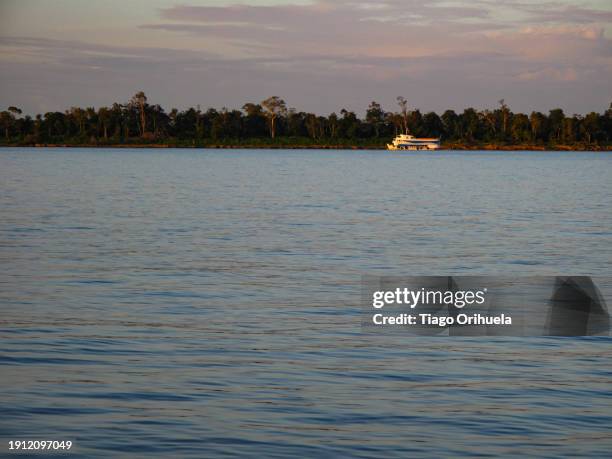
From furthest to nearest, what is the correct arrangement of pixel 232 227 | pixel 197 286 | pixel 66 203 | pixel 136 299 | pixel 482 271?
pixel 66 203
pixel 232 227
pixel 482 271
pixel 197 286
pixel 136 299

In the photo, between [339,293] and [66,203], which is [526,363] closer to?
[339,293]

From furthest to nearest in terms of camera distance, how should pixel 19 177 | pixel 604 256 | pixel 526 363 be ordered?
pixel 19 177 → pixel 604 256 → pixel 526 363

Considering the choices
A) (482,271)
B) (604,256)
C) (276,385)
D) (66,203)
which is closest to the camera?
(276,385)

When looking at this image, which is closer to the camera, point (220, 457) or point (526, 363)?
point (220, 457)

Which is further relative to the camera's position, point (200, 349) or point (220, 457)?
point (200, 349)

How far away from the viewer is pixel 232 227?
130 feet

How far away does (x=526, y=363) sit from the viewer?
1638 cm

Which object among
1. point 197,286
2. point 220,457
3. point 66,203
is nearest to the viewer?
point 220,457

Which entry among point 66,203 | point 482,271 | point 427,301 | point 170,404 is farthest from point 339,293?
point 66,203

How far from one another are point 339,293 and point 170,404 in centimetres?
983

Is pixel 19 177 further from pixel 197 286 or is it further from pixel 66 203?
pixel 197 286

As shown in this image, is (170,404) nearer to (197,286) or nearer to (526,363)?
(526,363)

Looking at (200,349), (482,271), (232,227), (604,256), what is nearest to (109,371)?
(200,349)

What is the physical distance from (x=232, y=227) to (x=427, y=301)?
718 inches
